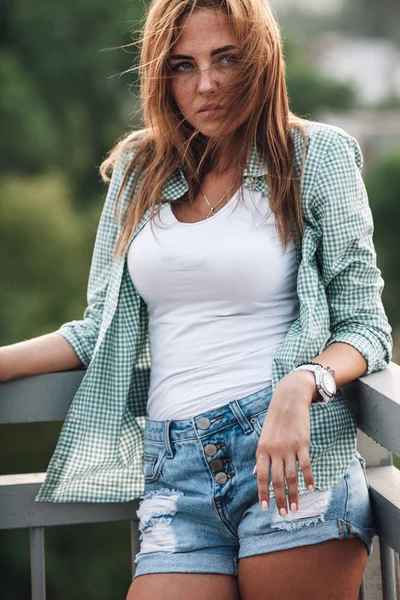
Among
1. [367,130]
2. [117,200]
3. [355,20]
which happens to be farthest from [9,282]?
[355,20]

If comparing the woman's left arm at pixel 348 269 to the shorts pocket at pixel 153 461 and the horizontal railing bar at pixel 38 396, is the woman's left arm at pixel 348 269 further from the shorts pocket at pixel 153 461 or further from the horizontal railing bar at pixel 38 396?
the horizontal railing bar at pixel 38 396

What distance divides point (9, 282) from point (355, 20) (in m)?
30.8

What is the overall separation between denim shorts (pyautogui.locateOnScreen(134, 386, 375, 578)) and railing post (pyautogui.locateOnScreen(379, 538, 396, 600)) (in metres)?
0.08

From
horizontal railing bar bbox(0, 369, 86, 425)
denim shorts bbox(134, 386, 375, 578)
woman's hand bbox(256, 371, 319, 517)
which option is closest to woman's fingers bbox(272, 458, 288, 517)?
woman's hand bbox(256, 371, 319, 517)

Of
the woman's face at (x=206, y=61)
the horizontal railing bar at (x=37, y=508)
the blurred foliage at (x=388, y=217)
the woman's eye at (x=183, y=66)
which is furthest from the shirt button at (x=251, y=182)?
the blurred foliage at (x=388, y=217)

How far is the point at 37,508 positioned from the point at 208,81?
863mm

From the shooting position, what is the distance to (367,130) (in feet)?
99.4

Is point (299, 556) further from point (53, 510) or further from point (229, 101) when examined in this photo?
point (229, 101)

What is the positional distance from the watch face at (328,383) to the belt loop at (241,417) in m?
0.16

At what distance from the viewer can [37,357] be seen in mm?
1609

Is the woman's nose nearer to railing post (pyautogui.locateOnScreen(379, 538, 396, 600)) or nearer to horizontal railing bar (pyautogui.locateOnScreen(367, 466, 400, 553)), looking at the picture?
horizontal railing bar (pyautogui.locateOnScreen(367, 466, 400, 553))

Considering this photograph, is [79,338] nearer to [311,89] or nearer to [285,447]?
[285,447]

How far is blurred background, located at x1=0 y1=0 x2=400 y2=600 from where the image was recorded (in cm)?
1382

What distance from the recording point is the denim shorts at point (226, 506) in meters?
1.43
